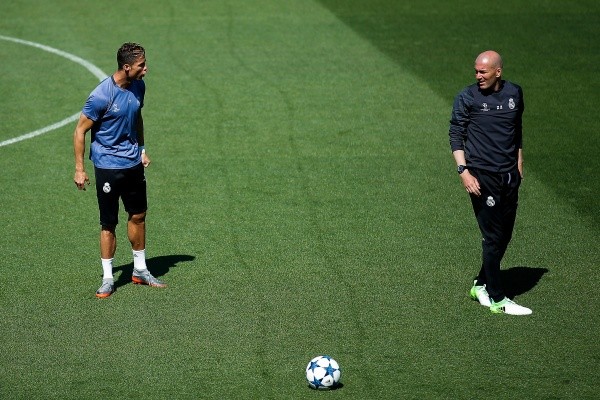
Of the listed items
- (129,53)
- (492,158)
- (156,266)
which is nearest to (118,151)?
(129,53)

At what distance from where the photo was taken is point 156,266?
468 inches

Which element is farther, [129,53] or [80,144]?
[80,144]

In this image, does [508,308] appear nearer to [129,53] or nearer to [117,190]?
[117,190]

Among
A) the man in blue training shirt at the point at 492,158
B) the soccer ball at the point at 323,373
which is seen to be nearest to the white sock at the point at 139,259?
the soccer ball at the point at 323,373

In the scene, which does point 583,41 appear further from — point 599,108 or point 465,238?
point 465,238

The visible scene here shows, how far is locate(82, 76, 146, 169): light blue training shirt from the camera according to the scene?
10.7 metres

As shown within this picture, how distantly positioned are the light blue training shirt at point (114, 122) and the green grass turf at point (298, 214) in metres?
1.39

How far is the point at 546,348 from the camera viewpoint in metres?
9.77

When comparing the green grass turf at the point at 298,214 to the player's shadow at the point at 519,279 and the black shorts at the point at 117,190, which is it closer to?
the player's shadow at the point at 519,279

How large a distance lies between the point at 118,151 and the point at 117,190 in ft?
1.33

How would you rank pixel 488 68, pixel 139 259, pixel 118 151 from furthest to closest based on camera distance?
pixel 139 259 < pixel 118 151 < pixel 488 68

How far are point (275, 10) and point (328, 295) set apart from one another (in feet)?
41.6

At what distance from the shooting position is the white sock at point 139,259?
11.3 metres

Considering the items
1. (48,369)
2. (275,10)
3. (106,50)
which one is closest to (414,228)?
(48,369)
